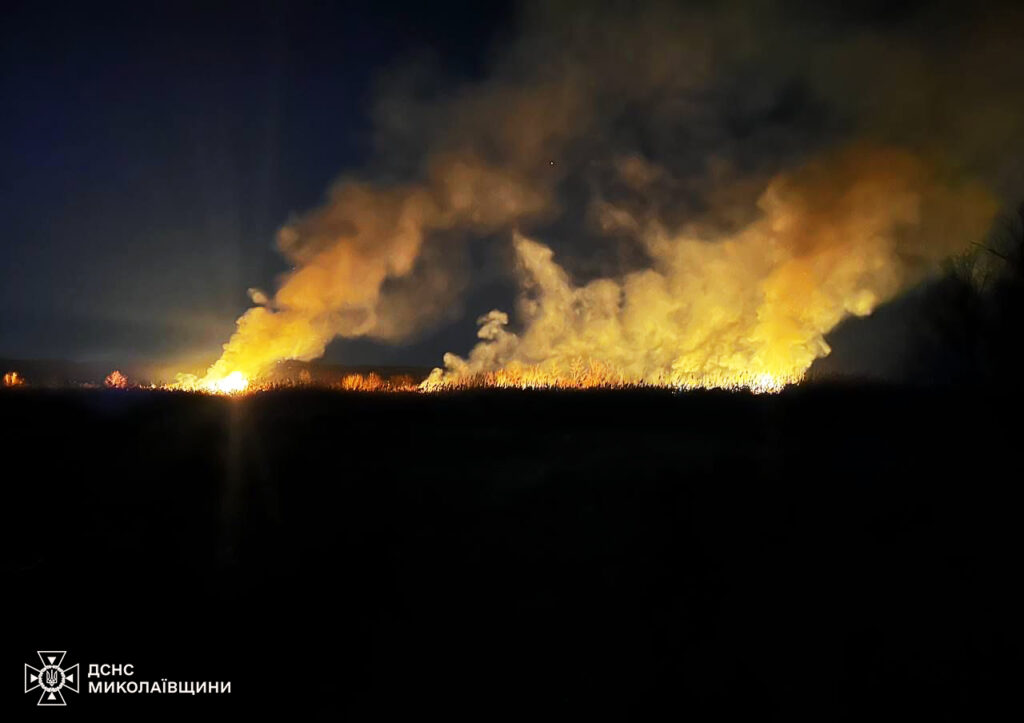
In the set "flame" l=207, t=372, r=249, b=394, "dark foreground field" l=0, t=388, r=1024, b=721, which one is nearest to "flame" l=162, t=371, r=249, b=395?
"flame" l=207, t=372, r=249, b=394

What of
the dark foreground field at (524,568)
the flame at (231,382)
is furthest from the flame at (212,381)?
the dark foreground field at (524,568)

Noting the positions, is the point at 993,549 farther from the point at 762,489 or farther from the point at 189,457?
the point at 189,457

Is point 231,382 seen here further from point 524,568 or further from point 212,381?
point 524,568

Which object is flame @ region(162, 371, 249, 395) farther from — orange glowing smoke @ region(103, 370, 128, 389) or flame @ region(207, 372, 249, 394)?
orange glowing smoke @ region(103, 370, 128, 389)

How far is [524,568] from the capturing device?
9.45 metres

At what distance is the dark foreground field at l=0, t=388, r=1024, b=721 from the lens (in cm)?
717

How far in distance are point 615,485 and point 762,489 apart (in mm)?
2556

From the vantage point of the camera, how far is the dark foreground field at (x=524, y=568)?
717 cm

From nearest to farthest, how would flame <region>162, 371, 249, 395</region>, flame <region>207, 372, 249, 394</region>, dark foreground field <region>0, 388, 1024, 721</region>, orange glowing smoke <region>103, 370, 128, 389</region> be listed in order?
dark foreground field <region>0, 388, 1024, 721</region> < orange glowing smoke <region>103, 370, 128, 389</region> < flame <region>207, 372, 249, 394</region> < flame <region>162, 371, 249, 395</region>

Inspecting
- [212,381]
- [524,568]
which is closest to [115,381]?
[212,381]

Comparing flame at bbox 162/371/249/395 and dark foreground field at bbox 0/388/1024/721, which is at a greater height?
flame at bbox 162/371/249/395

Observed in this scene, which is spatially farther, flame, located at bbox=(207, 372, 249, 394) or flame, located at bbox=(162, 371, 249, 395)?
flame, located at bbox=(162, 371, 249, 395)

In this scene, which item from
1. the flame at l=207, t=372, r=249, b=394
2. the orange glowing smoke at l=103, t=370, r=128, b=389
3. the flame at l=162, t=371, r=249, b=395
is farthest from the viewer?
the flame at l=162, t=371, r=249, b=395

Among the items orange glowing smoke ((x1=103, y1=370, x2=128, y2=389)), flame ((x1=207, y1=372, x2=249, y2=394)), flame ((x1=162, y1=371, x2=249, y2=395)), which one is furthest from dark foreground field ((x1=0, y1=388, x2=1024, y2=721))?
flame ((x1=162, y1=371, x2=249, y2=395))
